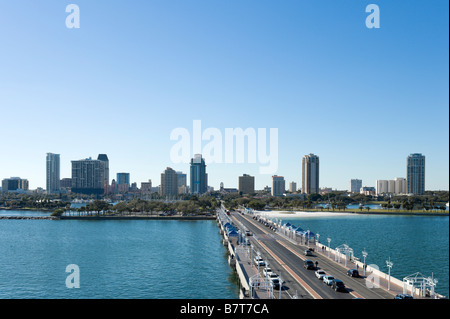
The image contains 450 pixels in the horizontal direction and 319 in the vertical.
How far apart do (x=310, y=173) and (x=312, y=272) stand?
133 meters

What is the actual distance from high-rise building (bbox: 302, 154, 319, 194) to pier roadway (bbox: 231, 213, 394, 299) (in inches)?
4728

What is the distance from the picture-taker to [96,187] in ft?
457

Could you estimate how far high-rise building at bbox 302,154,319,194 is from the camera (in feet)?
485

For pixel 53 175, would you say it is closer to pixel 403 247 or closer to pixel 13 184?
pixel 13 184

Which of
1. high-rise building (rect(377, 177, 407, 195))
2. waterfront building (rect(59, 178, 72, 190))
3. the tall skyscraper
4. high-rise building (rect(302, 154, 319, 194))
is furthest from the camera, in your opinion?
waterfront building (rect(59, 178, 72, 190))

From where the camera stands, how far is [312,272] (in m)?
19.4

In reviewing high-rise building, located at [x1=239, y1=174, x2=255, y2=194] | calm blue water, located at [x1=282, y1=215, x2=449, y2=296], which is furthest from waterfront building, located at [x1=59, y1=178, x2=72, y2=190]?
calm blue water, located at [x1=282, y1=215, x2=449, y2=296]

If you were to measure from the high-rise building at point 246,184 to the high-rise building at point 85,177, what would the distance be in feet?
215

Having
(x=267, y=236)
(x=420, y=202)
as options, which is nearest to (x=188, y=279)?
(x=267, y=236)

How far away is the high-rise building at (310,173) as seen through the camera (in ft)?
485

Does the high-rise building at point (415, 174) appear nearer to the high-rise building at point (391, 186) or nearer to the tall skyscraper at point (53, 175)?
the high-rise building at point (391, 186)

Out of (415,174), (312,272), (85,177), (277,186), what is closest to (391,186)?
(415,174)

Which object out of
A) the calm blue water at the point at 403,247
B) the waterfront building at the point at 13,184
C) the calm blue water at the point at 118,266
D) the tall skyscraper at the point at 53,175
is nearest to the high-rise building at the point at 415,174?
the calm blue water at the point at 403,247

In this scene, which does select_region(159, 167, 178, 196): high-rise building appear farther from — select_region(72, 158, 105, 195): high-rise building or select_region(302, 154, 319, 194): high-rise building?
select_region(302, 154, 319, 194): high-rise building
